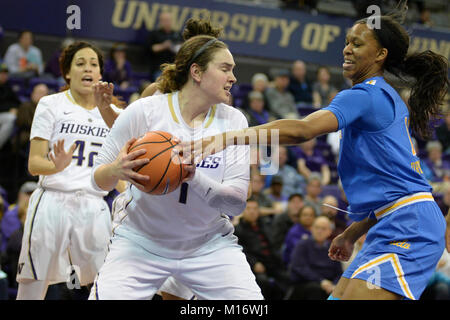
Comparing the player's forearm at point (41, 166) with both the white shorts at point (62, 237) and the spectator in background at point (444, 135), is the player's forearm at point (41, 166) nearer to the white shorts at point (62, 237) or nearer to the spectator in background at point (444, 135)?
the white shorts at point (62, 237)

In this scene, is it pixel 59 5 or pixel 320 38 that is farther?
pixel 320 38

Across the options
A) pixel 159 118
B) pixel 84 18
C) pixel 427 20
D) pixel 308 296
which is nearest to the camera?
pixel 159 118

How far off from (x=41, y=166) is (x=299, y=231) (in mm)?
4094

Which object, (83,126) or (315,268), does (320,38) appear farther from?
(83,126)

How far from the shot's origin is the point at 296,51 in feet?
46.5

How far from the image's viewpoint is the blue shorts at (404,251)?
3197mm

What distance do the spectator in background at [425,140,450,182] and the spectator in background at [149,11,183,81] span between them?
16.8 feet

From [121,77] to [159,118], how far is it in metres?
7.43

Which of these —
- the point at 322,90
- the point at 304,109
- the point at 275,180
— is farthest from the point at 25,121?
the point at 322,90

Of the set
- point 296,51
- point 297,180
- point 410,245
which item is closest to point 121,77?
point 297,180

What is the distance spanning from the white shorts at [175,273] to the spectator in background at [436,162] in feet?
28.6

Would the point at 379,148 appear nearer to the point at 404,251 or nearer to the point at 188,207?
the point at 404,251

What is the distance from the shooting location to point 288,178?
9938 millimetres

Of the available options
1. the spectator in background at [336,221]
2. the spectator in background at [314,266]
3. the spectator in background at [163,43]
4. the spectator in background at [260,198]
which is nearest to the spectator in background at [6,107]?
the spectator in background at [163,43]
